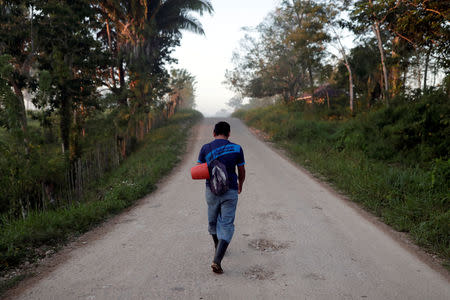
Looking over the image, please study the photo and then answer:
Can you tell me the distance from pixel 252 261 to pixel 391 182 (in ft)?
15.3

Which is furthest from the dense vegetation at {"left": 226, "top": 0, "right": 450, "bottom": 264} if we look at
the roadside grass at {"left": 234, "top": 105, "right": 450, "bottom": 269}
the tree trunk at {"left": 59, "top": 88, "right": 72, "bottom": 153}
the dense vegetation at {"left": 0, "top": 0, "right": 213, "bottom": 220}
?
the tree trunk at {"left": 59, "top": 88, "right": 72, "bottom": 153}

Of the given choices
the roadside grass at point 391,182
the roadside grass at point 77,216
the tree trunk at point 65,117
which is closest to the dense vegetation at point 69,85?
the tree trunk at point 65,117

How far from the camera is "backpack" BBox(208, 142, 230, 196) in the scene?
313 centimetres

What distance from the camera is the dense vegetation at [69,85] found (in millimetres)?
7516

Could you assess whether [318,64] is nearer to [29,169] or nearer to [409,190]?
[409,190]

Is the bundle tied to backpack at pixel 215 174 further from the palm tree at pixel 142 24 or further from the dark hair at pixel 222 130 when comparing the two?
the palm tree at pixel 142 24

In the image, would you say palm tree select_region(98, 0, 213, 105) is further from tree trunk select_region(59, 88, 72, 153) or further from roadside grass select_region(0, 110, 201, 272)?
roadside grass select_region(0, 110, 201, 272)

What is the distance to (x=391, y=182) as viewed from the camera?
649cm

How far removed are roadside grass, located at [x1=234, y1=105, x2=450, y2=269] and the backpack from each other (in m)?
2.94

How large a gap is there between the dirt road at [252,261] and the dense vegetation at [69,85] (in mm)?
2718

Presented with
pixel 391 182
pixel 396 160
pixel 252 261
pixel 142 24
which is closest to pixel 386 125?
pixel 396 160

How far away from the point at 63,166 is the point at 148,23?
8285mm

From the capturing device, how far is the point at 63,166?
8914 millimetres

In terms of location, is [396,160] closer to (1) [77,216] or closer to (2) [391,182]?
(2) [391,182]
